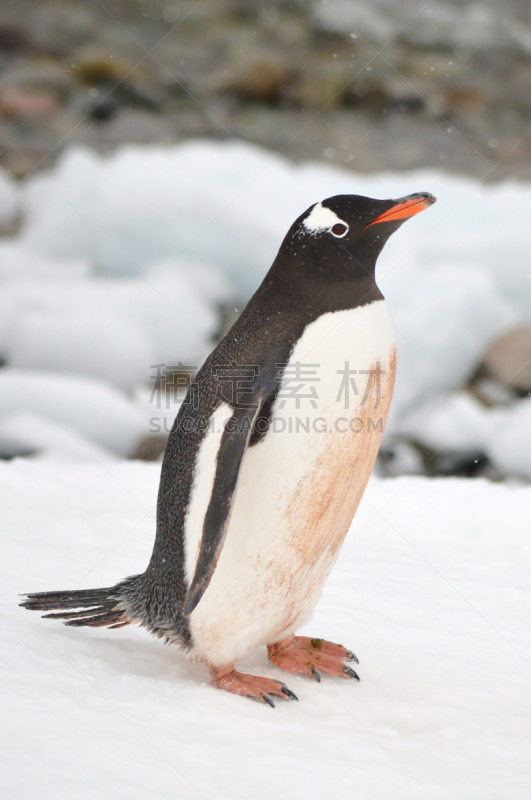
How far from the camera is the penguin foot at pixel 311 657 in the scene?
140cm

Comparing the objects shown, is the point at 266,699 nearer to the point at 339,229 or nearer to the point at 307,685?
the point at 307,685

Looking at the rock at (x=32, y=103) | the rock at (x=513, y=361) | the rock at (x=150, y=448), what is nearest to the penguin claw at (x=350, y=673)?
the rock at (x=150, y=448)

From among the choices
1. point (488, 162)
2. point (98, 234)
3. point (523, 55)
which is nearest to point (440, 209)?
point (488, 162)

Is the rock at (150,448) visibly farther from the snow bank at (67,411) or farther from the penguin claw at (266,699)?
the penguin claw at (266,699)

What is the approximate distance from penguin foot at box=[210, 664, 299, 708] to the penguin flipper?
188 mm

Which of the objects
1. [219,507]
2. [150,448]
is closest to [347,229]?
[219,507]

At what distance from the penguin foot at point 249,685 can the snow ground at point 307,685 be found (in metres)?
0.02

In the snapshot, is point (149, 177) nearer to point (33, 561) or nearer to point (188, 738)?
point (33, 561)

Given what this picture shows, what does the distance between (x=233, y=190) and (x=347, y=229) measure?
443cm

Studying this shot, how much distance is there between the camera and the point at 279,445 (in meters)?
1.25

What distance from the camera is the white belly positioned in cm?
124

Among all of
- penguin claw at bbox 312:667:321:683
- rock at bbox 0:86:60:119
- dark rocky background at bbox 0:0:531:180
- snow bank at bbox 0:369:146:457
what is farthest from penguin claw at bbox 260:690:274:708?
rock at bbox 0:86:60:119

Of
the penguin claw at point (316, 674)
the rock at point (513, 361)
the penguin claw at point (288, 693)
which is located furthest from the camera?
the rock at point (513, 361)

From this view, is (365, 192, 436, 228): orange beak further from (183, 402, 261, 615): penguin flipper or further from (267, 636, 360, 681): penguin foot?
(267, 636, 360, 681): penguin foot
